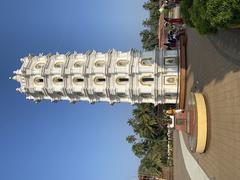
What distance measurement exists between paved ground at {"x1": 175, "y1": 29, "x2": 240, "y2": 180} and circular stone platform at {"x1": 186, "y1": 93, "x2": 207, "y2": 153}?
47cm

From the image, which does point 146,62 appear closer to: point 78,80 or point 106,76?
point 106,76

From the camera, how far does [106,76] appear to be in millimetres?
51875

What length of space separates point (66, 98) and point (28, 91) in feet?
16.0

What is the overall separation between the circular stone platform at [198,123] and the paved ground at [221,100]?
466mm

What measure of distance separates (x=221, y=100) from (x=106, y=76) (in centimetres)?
2246

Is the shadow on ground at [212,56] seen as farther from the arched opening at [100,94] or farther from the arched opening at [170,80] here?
→ the arched opening at [100,94]

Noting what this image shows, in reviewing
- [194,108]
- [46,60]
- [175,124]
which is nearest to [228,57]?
[194,108]

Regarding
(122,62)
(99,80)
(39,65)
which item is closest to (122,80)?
(122,62)

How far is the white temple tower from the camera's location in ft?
167

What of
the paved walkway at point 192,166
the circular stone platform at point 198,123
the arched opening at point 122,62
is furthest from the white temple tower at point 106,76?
the circular stone platform at point 198,123

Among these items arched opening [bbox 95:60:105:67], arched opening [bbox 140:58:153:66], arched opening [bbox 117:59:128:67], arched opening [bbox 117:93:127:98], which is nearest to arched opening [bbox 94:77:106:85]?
arched opening [bbox 95:60:105:67]

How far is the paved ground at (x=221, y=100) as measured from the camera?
2778cm

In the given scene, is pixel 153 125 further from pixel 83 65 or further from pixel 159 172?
pixel 83 65

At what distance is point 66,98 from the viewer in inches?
2175
